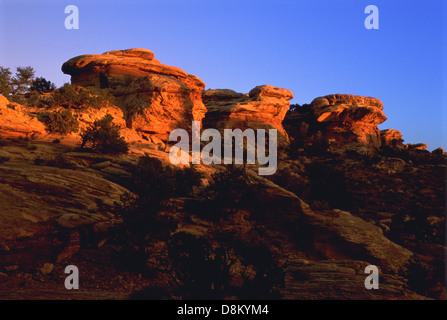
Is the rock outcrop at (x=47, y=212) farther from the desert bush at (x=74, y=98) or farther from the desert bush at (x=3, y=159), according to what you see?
the desert bush at (x=74, y=98)

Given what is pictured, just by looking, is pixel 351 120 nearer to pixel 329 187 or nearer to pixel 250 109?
pixel 250 109

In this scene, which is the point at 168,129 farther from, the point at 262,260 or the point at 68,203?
the point at 262,260

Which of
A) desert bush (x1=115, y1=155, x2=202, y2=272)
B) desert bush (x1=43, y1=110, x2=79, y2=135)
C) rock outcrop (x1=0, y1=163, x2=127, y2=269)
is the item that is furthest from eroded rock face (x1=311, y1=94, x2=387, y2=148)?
rock outcrop (x1=0, y1=163, x2=127, y2=269)

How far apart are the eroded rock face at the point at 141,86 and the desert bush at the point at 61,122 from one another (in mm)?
7587

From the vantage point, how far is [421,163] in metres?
33.1

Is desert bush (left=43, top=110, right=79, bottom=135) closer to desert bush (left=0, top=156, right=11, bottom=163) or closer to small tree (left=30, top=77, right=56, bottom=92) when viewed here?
desert bush (left=0, top=156, right=11, bottom=163)

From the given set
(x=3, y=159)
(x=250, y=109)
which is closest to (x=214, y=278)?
(x=3, y=159)

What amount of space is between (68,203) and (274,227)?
10817 mm

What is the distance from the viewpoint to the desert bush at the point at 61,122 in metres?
17.9

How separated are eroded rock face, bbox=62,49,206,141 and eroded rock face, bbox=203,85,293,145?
467 cm

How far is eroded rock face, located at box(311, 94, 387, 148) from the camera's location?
3909 centimetres

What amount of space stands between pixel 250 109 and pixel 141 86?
14.9 meters
